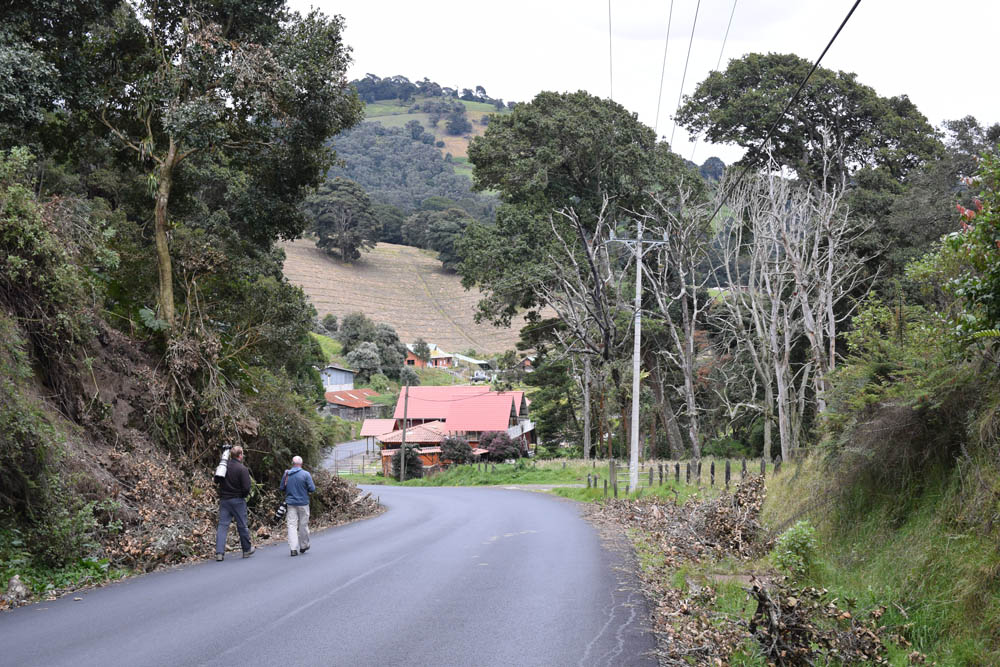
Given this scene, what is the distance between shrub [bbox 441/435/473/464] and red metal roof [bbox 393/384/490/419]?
10.6 metres

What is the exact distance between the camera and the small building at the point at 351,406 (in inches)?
3152

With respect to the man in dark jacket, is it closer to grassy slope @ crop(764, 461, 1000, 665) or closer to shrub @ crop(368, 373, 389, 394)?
grassy slope @ crop(764, 461, 1000, 665)

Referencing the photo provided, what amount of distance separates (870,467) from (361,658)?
6538 mm

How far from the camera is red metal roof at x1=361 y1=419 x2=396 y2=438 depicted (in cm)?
6704

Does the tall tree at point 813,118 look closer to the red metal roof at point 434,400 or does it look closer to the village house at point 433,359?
the red metal roof at point 434,400

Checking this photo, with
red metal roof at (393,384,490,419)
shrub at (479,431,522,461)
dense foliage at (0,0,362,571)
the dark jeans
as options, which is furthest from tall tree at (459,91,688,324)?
red metal roof at (393,384,490,419)

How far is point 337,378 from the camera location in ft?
289

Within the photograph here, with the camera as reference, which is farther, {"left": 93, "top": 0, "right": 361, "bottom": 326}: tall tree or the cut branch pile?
{"left": 93, "top": 0, "right": 361, "bottom": 326}: tall tree

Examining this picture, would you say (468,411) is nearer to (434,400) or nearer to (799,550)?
(434,400)

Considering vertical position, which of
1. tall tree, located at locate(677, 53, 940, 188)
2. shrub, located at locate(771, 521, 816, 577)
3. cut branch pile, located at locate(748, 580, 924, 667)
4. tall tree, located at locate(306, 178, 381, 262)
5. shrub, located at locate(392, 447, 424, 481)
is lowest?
shrub, located at locate(392, 447, 424, 481)

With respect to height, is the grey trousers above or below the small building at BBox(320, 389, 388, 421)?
below

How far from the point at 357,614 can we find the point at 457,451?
46.0 metres

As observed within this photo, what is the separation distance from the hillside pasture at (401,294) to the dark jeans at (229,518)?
92.0 m

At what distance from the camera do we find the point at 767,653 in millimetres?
6320
